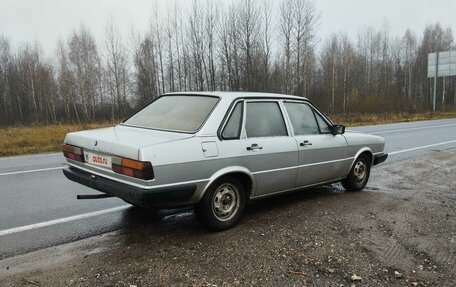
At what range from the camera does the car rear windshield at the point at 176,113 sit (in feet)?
14.1

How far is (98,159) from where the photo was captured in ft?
13.5

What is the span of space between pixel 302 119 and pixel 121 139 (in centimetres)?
261

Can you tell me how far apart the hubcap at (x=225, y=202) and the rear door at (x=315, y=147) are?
3.71 ft

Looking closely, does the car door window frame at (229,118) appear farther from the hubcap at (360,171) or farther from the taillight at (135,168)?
the hubcap at (360,171)

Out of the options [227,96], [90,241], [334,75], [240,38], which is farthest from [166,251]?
[334,75]

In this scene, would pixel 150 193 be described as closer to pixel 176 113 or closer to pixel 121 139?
pixel 121 139

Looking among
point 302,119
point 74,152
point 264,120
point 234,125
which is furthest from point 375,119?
point 74,152

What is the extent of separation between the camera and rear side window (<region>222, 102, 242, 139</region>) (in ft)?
14.0

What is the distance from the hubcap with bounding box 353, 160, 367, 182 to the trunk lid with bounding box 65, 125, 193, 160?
3454 millimetres

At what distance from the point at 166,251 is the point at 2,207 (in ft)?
9.98

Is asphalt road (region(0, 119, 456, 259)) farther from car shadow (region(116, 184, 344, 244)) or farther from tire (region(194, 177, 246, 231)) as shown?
tire (region(194, 177, 246, 231))

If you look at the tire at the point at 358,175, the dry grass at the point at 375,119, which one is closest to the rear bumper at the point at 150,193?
the tire at the point at 358,175

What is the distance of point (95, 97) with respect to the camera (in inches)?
1999

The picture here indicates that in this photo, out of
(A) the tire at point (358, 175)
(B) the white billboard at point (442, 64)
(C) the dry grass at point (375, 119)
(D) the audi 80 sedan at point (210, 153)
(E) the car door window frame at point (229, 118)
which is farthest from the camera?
(B) the white billboard at point (442, 64)
